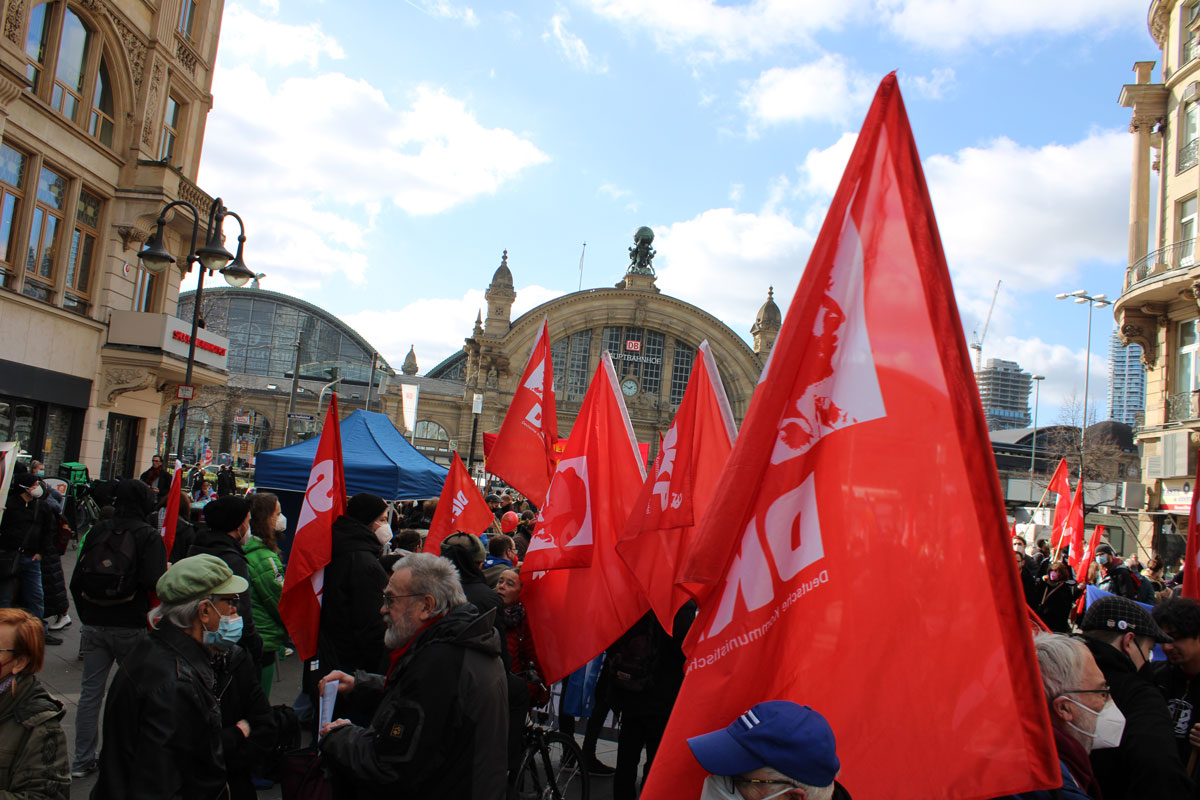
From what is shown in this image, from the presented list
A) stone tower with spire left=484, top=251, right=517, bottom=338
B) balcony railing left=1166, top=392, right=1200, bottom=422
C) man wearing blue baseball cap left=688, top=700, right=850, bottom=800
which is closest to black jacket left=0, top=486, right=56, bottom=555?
man wearing blue baseball cap left=688, top=700, right=850, bottom=800

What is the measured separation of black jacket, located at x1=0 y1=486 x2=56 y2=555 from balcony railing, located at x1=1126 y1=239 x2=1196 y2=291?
25.2m

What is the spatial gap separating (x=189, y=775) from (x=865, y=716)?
2517 mm

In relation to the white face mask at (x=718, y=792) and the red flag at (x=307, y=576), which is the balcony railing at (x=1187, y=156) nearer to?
the red flag at (x=307, y=576)

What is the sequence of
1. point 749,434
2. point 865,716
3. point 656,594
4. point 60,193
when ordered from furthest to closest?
point 60,193 < point 656,594 < point 749,434 < point 865,716

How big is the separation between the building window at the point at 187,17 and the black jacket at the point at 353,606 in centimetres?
1937

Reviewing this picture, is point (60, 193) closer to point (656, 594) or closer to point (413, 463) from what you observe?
point (413, 463)

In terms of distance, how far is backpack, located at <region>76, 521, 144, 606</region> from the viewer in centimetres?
534

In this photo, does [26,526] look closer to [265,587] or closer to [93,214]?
[265,587]

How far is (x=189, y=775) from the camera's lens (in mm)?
3096

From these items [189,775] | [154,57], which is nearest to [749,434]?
[189,775]

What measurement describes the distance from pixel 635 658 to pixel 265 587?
2665 millimetres

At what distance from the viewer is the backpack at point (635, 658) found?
5215mm

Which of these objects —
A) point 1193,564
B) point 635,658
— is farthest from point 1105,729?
point 635,658

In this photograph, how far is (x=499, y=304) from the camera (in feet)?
201
